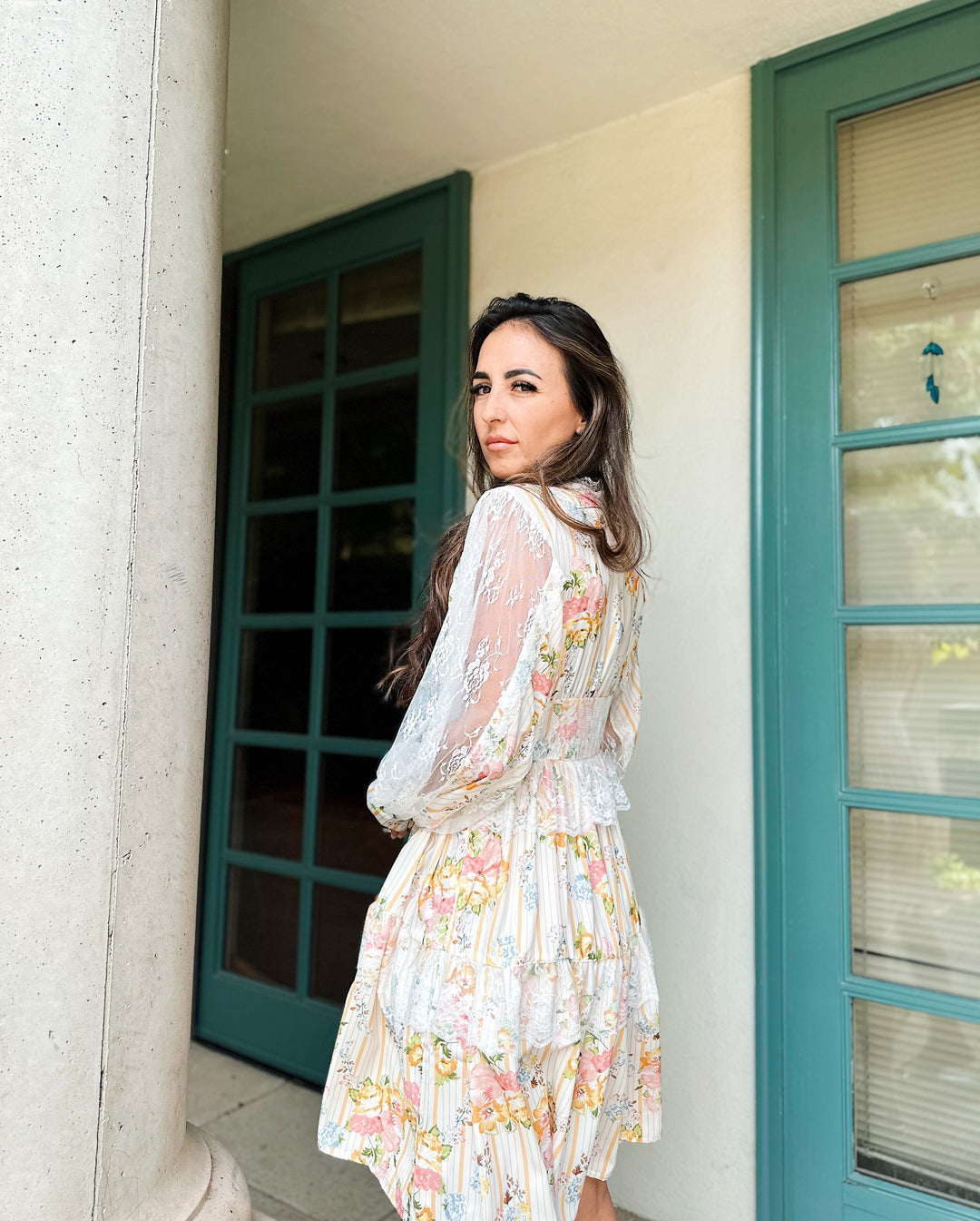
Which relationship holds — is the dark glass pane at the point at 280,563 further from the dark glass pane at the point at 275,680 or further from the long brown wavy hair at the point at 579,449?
the long brown wavy hair at the point at 579,449

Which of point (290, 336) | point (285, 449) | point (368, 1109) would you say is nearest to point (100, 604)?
point (368, 1109)

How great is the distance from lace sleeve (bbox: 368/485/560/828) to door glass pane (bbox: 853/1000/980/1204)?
1.17 meters

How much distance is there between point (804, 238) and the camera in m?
2.09

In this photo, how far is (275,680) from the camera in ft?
10.5

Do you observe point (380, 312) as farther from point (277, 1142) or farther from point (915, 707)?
point (277, 1142)

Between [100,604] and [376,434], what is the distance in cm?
177

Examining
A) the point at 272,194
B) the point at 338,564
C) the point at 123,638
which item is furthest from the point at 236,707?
the point at 123,638

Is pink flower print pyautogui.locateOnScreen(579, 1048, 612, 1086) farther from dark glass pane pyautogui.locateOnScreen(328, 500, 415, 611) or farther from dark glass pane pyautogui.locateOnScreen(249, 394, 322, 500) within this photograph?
dark glass pane pyautogui.locateOnScreen(249, 394, 322, 500)

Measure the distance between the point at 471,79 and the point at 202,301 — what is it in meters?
1.25

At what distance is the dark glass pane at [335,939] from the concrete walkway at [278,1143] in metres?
0.32

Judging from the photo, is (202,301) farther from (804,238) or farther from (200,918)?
(200,918)

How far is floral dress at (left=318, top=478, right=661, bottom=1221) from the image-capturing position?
132 centimetres

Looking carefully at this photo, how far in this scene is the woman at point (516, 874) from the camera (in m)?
1.33

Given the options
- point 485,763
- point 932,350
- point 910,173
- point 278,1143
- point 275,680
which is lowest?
point 278,1143
